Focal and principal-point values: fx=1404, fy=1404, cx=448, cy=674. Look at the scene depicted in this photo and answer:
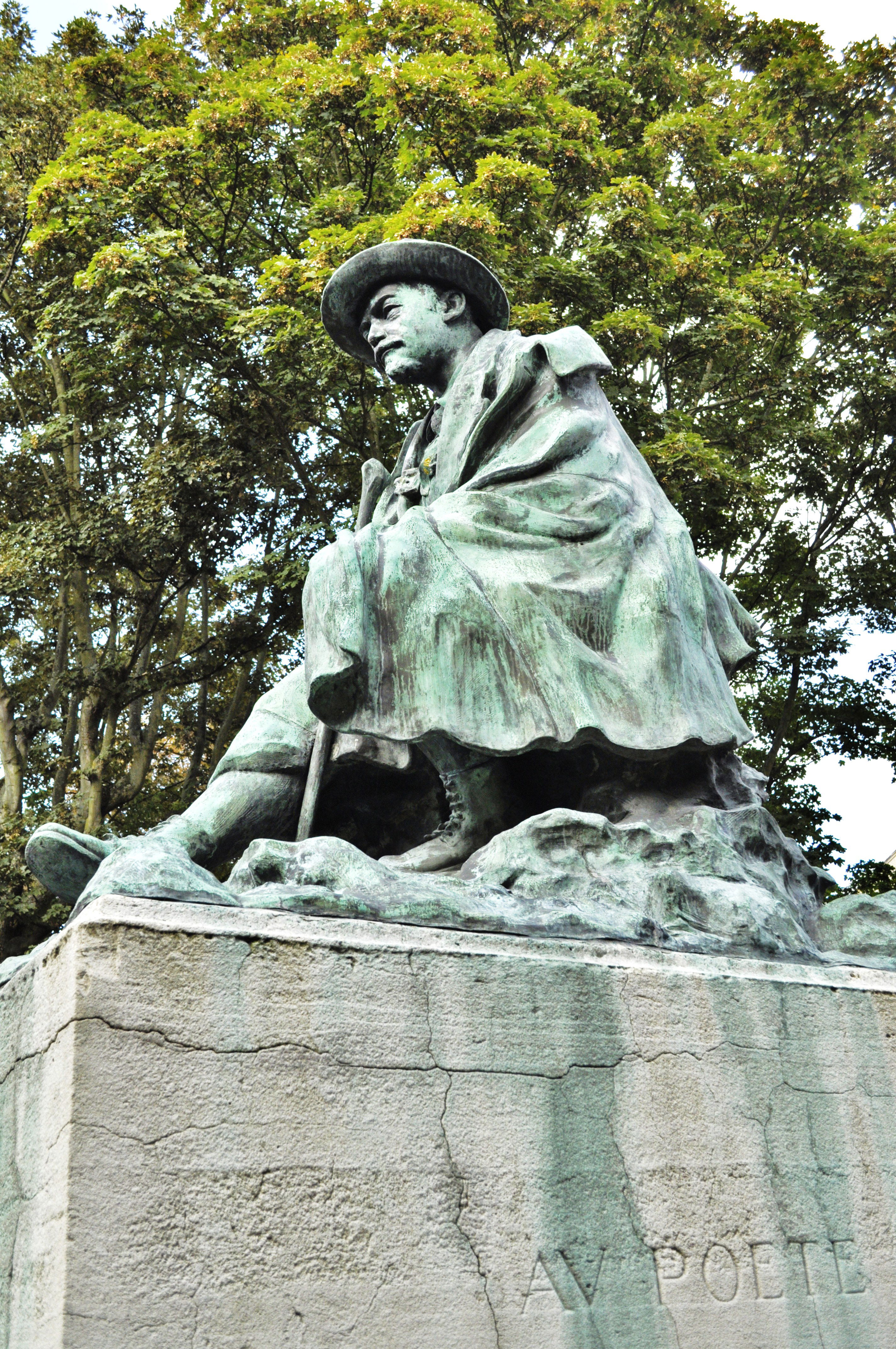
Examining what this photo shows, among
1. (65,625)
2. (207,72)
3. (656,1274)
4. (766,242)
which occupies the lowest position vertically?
(656,1274)

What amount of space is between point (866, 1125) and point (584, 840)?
864 mm

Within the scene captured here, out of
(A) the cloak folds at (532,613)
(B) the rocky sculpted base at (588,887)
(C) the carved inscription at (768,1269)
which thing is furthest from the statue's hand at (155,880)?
(C) the carved inscription at (768,1269)

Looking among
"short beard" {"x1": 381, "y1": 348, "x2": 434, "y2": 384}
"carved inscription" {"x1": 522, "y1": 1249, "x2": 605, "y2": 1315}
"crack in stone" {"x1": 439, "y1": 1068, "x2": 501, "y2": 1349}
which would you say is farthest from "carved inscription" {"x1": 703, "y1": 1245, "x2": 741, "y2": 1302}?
"short beard" {"x1": 381, "y1": 348, "x2": 434, "y2": 384}

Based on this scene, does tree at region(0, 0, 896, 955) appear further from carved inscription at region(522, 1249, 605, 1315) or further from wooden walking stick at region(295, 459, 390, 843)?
carved inscription at region(522, 1249, 605, 1315)

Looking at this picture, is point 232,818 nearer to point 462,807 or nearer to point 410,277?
point 462,807

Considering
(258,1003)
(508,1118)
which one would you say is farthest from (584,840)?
(258,1003)

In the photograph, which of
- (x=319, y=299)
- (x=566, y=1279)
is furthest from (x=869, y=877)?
(x=566, y=1279)

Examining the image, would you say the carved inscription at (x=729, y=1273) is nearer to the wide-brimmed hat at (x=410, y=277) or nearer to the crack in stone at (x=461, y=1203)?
the crack in stone at (x=461, y=1203)

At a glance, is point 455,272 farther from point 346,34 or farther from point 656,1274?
point 346,34

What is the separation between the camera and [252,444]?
11.8 metres

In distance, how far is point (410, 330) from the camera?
4.47 metres

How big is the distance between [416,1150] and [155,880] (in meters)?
0.68

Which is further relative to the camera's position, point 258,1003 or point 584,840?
point 584,840

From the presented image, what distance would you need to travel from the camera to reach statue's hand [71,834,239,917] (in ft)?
8.53
